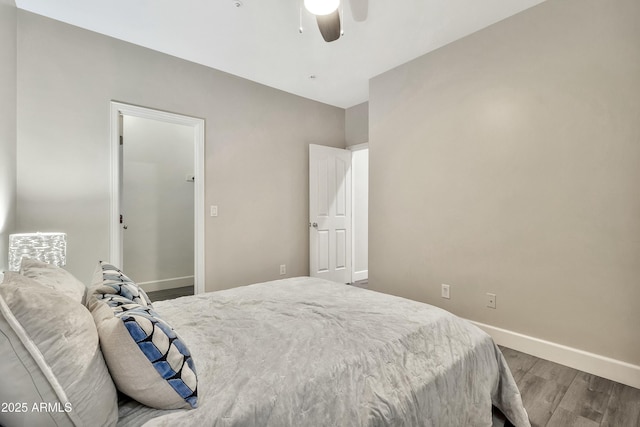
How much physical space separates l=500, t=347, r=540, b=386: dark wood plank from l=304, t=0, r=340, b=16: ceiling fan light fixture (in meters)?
2.57

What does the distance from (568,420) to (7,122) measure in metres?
3.87

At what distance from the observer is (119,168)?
9.25ft

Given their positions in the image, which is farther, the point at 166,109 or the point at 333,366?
the point at 166,109

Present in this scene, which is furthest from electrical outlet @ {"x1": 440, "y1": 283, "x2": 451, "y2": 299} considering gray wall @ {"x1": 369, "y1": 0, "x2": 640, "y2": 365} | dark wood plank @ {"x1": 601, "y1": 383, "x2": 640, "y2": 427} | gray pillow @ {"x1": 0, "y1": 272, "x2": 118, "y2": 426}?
gray pillow @ {"x1": 0, "y1": 272, "x2": 118, "y2": 426}

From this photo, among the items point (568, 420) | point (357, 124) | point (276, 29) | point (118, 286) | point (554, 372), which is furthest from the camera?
point (357, 124)

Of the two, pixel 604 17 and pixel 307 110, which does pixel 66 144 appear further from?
pixel 604 17

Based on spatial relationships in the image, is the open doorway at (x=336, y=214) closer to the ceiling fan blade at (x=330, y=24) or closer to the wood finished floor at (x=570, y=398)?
the ceiling fan blade at (x=330, y=24)

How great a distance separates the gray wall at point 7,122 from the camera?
1.92 m

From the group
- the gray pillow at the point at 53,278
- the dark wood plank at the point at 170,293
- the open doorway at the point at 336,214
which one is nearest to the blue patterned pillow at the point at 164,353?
the gray pillow at the point at 53,278

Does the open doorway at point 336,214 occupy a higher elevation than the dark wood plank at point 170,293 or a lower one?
higher

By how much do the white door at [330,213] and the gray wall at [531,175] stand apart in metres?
1.18

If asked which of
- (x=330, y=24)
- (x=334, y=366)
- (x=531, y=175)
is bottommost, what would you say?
(x=334, y=366)

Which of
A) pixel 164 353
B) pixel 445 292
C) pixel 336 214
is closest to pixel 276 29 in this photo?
pixel 336 214

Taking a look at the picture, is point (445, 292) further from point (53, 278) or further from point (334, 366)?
point (53, 278)
